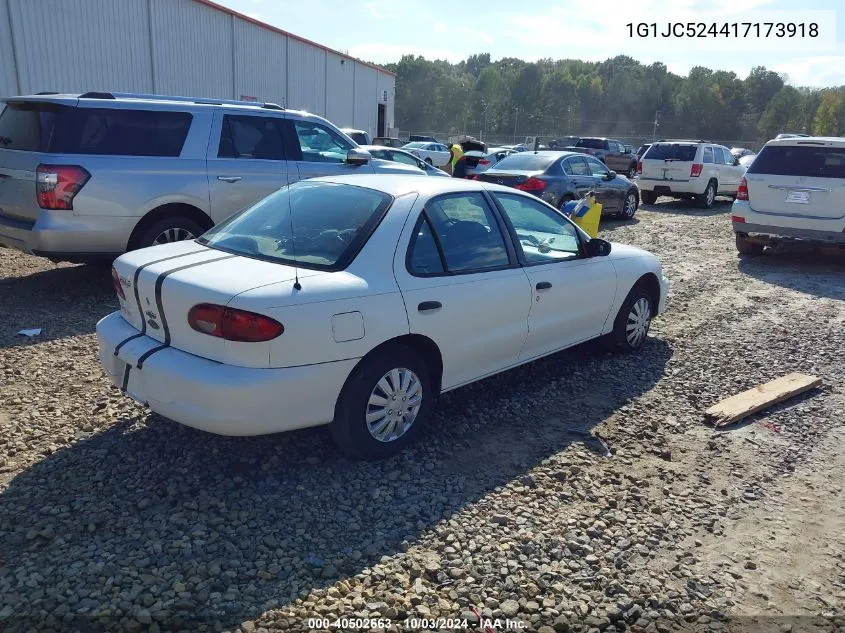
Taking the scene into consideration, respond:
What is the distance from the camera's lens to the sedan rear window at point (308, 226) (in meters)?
3.88

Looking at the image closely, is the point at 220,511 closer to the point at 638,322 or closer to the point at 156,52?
the point at 638,322

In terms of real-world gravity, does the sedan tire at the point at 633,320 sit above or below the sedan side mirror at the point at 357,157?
below

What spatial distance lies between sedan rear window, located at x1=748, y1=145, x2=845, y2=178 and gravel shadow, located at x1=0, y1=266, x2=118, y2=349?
9.26m

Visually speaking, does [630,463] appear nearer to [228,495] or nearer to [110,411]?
[228,495]

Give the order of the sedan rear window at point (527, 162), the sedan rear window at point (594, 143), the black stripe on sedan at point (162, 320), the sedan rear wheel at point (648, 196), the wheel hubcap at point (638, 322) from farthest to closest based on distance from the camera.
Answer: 1. the sedan rear window at point (594, 143)
2. the sedan rear wheel at point (648, 196)
3. the sedan rear window at point (527, 162)
4. the wheel hubcap at point (638, 322)
5. the black stripe on sedan at point (162, 320)

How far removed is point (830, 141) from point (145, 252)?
382 inches

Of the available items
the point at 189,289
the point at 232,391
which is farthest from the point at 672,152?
the point at 232,391

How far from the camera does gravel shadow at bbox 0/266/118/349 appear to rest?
6.02m

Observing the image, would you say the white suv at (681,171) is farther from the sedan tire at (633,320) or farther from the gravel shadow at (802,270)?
the sedan tire at (633,320)

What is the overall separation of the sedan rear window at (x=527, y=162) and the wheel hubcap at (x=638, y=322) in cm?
691

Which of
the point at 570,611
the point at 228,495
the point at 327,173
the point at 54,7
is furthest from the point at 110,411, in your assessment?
the point at 54,7

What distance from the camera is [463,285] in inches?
166

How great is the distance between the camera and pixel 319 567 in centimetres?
304

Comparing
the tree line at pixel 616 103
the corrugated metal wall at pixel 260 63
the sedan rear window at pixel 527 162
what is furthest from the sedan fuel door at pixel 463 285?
the tree line at pixel 616 103
